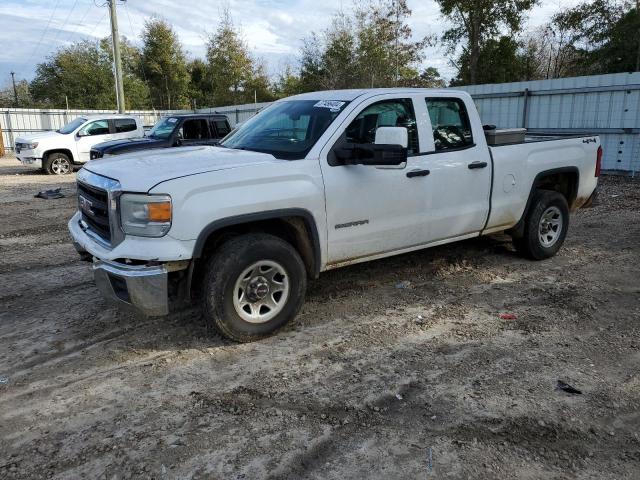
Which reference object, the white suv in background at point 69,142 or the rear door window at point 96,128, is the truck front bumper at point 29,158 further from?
the rear door window at point 96,128

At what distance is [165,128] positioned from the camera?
1252 cm

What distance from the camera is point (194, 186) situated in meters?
3.56

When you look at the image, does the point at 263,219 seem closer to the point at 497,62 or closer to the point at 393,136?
the point at 393,136

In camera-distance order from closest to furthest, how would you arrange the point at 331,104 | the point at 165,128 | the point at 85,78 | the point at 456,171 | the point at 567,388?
the point at 567,388, the point at 331,104, the point at 456,171, the point at 165,128, the point at 85,78

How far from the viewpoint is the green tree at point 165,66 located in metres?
40.9

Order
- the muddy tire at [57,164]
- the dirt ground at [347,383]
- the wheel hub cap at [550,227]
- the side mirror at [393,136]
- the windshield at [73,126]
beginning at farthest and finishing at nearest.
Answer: the windshield at [73,126]
the muddy tire at [57,164]
the wheel hub cap at [550,227]
the side mirror at [393,136]
the dirt ground at [347,383]

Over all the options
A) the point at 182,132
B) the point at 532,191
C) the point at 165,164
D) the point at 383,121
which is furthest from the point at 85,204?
the point at 182,132

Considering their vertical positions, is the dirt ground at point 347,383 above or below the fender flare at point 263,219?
below

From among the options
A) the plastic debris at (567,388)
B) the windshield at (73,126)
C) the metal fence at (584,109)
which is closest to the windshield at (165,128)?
the windshield at (73,126)

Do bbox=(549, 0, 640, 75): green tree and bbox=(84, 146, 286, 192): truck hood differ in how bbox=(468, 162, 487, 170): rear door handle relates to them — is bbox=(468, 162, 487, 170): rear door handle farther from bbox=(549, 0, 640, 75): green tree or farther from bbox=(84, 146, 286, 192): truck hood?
bbox=(549, 0, 640, 75): green tree

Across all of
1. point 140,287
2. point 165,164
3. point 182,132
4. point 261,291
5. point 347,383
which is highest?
point 182,132

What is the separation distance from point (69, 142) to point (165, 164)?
13929mm

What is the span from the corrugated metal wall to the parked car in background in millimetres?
7664

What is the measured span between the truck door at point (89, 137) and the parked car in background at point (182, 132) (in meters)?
4.09
